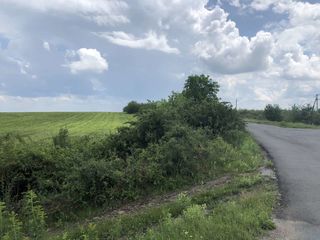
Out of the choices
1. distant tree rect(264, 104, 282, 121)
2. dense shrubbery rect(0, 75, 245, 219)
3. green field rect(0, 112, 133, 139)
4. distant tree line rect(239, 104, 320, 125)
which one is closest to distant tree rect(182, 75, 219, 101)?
green field rect(0, 112, 133, 139)

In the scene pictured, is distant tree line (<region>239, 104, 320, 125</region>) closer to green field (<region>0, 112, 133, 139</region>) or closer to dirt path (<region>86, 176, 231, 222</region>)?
green field (<region>0, 112, 133, 139</region>)

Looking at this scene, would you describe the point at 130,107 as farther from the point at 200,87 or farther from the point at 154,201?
the point at 154,201

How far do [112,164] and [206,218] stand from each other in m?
4.27

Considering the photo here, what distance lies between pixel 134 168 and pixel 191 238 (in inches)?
179

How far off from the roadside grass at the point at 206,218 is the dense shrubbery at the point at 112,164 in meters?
1.39

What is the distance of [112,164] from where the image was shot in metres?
10.3

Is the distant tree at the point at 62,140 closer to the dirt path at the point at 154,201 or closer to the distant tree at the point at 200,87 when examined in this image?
the dirt path at the point at 154,201

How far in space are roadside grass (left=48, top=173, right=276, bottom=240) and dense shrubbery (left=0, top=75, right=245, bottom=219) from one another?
4.58 feet

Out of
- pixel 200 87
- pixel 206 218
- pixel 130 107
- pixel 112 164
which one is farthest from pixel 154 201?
pixel 130 107

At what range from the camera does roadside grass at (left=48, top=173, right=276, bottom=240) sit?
5926 millimetres

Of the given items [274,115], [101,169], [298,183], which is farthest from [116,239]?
[274,115]

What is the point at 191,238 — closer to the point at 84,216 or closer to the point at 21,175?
the point at 84,216

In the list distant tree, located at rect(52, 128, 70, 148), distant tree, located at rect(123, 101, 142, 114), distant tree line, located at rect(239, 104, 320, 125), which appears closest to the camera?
distant tree, located at rect(52, 128, 70, 148)

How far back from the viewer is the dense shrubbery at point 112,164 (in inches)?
375
